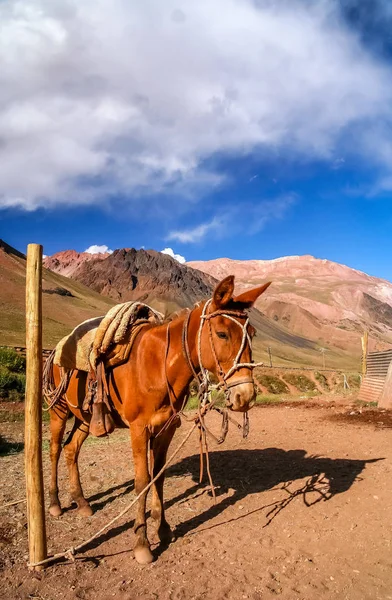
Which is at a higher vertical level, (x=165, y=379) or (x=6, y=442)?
(x=165, y=379)

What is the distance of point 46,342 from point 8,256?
7162 cm

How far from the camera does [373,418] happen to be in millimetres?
11367

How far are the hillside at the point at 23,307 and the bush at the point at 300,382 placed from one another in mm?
22674

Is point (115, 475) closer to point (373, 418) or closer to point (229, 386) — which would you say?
point (229, 386)

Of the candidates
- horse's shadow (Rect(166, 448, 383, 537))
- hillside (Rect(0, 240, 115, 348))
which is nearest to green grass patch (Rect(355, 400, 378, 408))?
horse's shadow (Rect(166, 448, 383, 537))

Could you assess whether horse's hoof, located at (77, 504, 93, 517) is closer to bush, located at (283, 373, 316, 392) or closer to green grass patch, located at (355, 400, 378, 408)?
green grass patch, located at (355, 400, 378, 408)

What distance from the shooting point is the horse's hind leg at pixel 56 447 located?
5603 mm

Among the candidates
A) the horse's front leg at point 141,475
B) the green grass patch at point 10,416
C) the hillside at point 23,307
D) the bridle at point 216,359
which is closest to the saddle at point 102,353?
the horse's front leg at point 141,475

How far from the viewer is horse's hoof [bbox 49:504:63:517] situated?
18.2 ft

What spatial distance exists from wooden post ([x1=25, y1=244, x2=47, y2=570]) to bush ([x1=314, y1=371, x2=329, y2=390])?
32.9 m

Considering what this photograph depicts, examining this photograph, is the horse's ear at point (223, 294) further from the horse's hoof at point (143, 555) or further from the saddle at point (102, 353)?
the horse's hoof at point (143, 555)

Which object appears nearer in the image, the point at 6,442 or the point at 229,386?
the point at 229,386

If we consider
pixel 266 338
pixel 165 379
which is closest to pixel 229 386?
pixel 165 379

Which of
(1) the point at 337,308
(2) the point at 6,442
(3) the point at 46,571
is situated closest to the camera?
(3) the point at 46,571
